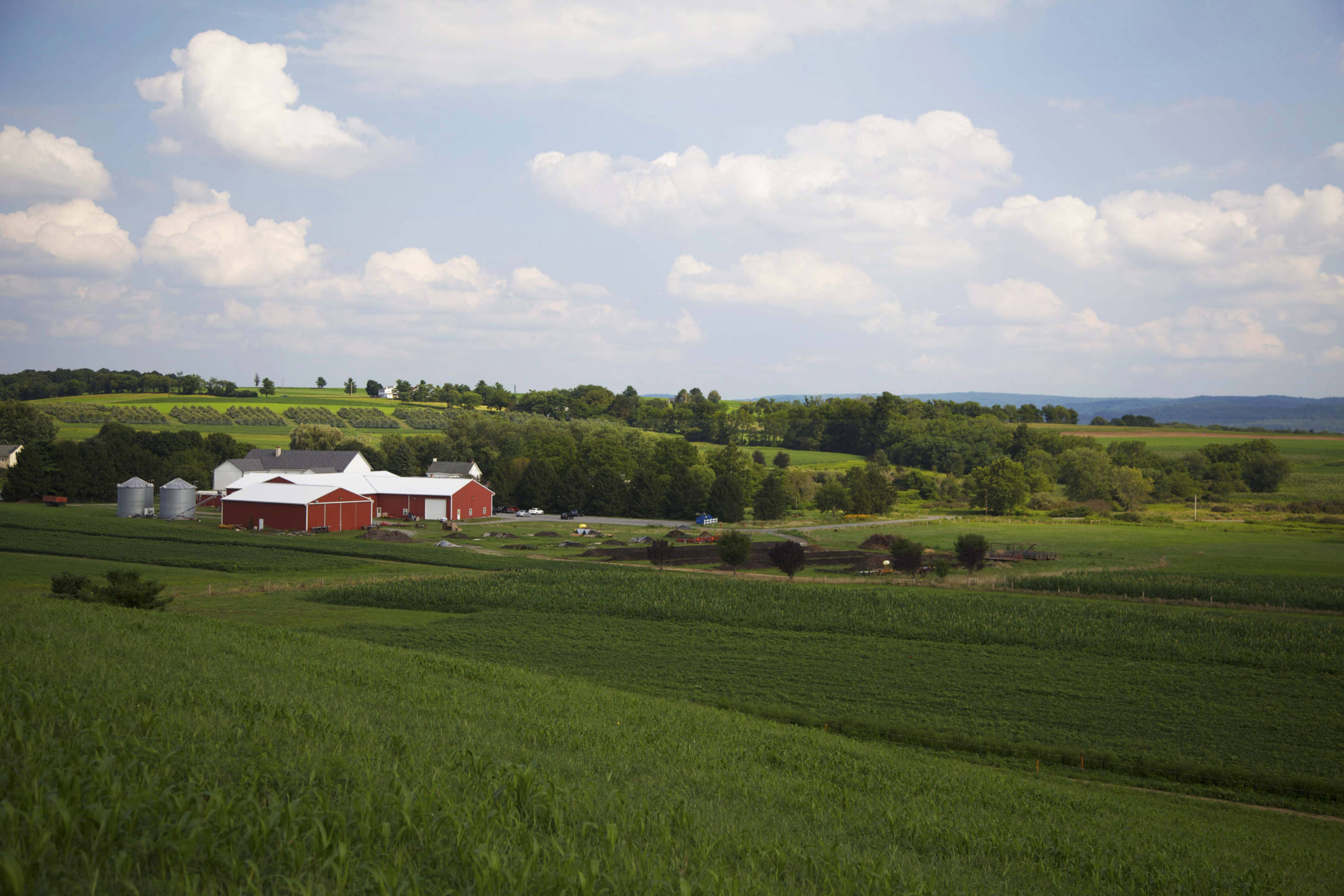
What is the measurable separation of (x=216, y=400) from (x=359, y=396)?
39.0m

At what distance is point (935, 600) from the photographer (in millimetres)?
38906

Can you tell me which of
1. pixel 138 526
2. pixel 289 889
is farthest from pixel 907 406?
pixel 289 889

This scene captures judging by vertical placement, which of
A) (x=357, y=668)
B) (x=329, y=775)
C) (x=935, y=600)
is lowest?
(x=935, y=600)

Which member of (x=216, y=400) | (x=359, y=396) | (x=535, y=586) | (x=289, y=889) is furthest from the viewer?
(x=359, y=396)

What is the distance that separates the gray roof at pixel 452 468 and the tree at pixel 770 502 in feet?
122

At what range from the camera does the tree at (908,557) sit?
50281mm

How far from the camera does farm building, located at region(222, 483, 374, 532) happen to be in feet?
221

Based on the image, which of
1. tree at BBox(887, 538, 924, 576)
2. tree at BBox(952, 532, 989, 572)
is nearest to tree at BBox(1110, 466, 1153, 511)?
tree at BBox(952, 532, 989, 572)

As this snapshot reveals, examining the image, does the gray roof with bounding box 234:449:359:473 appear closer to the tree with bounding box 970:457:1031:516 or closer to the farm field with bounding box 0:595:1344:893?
the tree with bounding box 970:457:1031:516

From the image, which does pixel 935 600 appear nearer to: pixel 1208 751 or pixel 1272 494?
pixel 1208 751

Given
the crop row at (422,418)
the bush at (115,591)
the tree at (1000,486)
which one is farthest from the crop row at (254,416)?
the bush at (115,591)

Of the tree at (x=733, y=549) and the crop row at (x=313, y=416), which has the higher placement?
the crop row at (x=313, y=416)

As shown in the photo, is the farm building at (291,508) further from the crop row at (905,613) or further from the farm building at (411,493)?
the crop row at (905,613)

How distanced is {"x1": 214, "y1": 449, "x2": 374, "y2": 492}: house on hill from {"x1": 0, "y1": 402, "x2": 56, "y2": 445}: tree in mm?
29664
